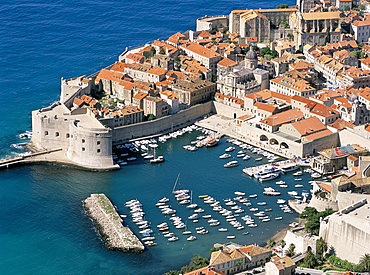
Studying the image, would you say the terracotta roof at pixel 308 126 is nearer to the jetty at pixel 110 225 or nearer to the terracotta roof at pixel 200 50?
the terracotta roof at pixel 200 50

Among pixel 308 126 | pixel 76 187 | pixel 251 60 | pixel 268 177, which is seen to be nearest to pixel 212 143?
pixel 268 177

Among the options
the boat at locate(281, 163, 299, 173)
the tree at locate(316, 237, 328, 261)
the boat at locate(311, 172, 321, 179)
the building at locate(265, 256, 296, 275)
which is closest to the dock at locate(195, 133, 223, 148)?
the boat at locate(281, 163, 299, 173)

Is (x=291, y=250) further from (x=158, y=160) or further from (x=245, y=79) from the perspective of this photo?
(x=245, y=79)

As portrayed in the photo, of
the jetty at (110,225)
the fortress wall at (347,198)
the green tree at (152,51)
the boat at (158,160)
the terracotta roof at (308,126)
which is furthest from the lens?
the green tree at (152,51)

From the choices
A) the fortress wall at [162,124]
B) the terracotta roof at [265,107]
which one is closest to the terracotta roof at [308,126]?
the terracotta roof at [265,107]

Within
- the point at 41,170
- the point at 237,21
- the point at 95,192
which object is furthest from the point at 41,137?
the point at 237,21

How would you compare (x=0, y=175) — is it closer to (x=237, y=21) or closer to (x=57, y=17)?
(x=237, y=21)
